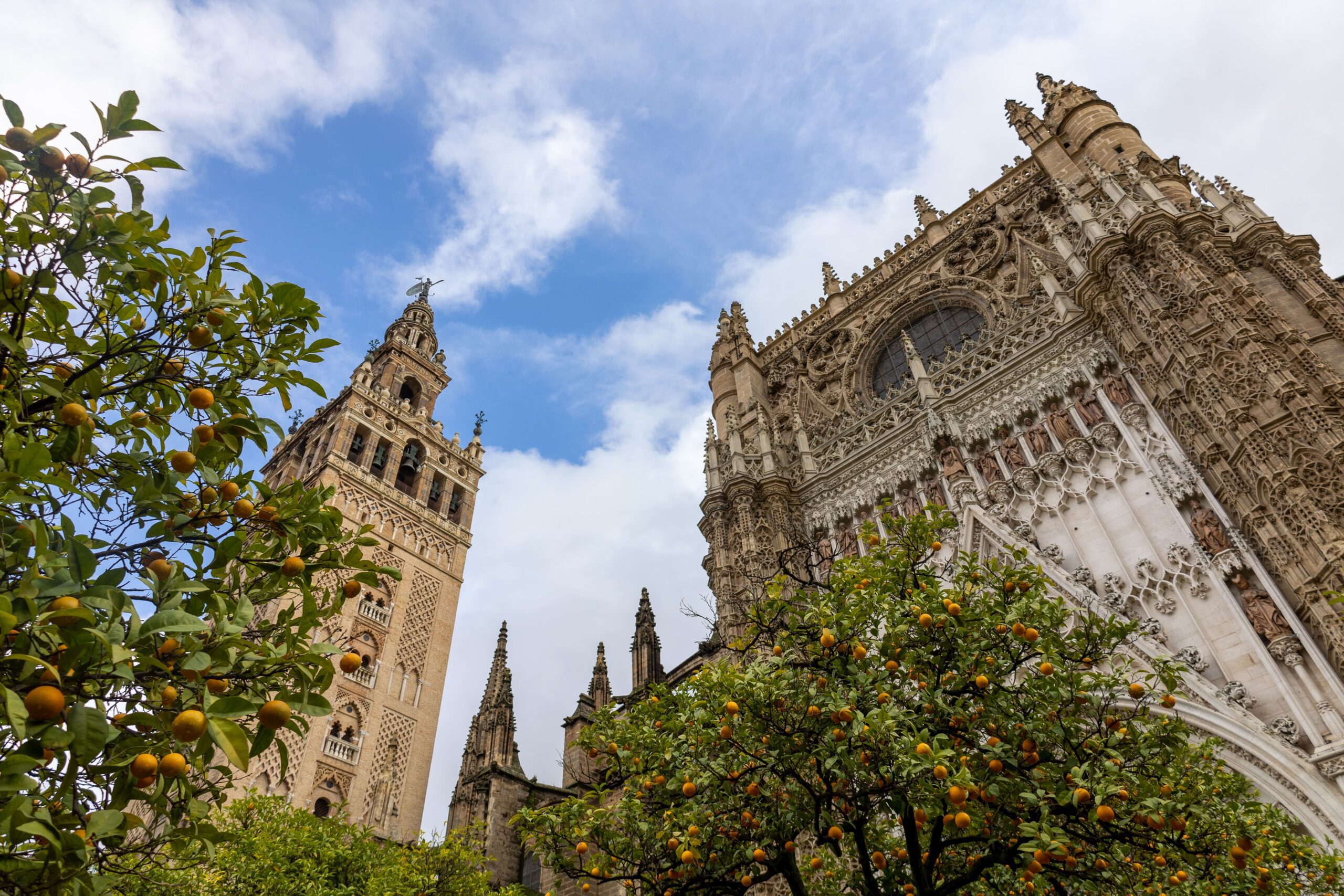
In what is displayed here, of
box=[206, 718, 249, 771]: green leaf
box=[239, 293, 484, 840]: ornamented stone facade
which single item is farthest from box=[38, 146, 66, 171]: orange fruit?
box=[239, 293, 484, 840]: ornamented stone facade

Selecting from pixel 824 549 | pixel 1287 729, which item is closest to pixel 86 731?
pixel 1287 729

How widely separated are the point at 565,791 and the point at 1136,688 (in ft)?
56.5

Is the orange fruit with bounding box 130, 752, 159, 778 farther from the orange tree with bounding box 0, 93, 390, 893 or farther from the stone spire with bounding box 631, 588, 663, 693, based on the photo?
the stone spire with bounding box 631, 588, 663, 693

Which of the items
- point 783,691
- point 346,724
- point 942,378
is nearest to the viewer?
point 783,691

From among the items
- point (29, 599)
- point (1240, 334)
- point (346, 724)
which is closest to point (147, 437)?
point (29, 599)

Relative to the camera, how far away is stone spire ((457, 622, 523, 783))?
24656 millimetres

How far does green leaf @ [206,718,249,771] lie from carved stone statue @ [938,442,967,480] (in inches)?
539

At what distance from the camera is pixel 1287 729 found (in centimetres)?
915

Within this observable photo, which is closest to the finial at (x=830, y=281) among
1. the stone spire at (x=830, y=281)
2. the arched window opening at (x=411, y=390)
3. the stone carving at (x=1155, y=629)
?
the stone spire at (x=830, y=281)

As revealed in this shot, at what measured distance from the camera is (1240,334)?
36.7 ft

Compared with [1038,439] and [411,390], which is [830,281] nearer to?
[1038,439]

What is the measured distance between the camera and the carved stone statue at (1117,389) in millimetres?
13070

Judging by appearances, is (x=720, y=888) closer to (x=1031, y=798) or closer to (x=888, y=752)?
(x=888, y=752)

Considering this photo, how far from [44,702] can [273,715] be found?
0.67 meters
